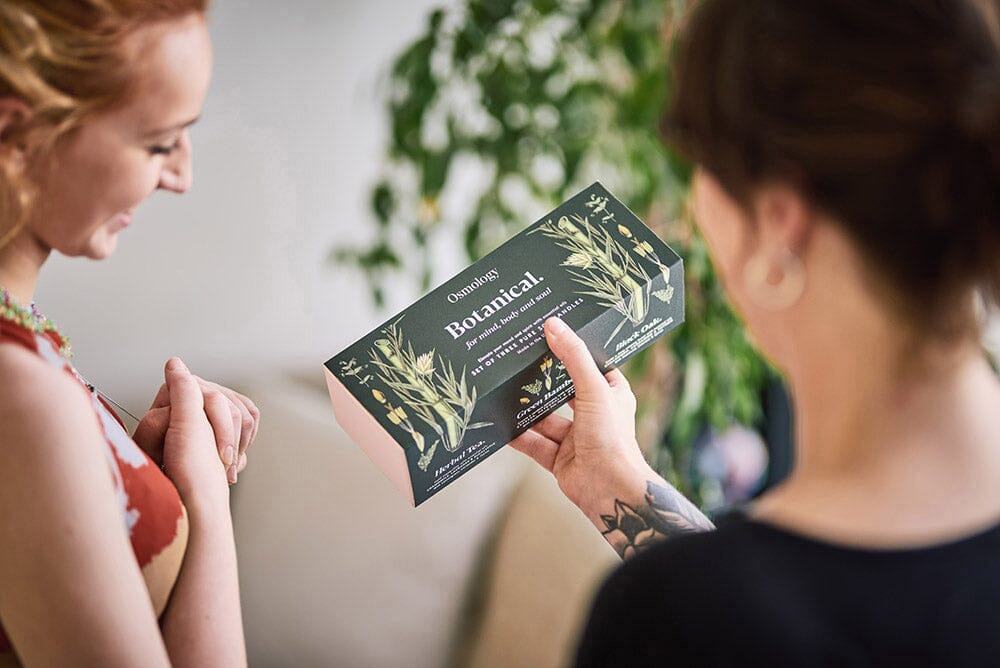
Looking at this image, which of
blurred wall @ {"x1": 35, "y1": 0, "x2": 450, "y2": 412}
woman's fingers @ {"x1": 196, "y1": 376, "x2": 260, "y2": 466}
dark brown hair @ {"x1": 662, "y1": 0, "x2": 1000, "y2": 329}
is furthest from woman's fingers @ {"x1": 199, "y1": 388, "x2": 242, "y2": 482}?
blurred wall @ {"x1": 35, "y1": 0, "x2": 450, "y2": 412}

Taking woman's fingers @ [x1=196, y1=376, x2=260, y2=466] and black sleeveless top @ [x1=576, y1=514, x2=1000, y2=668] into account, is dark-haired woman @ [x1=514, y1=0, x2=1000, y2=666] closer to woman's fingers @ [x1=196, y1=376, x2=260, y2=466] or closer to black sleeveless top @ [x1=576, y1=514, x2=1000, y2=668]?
black sleeveless top @ [x1=576, y1=514, x2=1000, y2=668]

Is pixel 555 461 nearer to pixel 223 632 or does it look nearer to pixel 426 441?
pixel 426 441

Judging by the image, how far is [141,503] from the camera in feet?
2.43

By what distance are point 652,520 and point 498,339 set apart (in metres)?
0.23

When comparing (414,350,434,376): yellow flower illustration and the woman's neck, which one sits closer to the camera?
the woman's neck

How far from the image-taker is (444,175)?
1687 millimetres

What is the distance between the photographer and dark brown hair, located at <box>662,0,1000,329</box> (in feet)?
1.73

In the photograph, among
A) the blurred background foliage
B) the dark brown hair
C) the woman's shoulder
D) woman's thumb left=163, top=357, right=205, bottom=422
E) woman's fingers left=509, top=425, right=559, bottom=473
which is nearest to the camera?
the dark brown hair

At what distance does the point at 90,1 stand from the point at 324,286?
1.50 m

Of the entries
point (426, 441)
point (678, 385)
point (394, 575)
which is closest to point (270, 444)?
point (394, 575)

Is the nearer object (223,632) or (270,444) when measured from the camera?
(223,632)

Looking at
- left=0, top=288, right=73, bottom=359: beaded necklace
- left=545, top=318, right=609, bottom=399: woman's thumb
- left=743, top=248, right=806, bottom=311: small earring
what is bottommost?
left=743, top=248, right=806, bottom=311: small earring

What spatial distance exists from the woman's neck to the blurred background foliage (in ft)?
3.24

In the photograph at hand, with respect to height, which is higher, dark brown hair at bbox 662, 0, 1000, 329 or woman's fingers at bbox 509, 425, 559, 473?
dark brown hair at bbox 662, 0, 1000, 329
